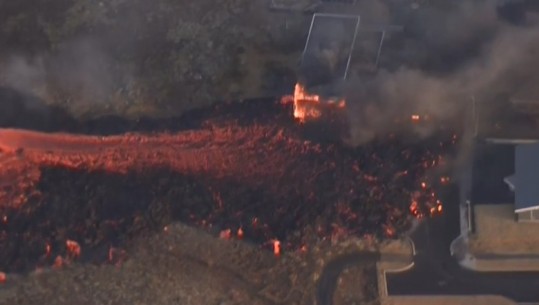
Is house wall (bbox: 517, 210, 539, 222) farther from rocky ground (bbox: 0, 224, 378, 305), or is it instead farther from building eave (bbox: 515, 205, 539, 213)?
rocky ground (bbox: 0, 224, 378, 305)

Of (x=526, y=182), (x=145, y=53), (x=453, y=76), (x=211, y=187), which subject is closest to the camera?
(x=526, y=182)

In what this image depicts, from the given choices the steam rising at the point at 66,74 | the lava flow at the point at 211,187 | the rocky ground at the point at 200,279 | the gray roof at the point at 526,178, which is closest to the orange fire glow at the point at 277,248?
the lava flow at the point at 211,187

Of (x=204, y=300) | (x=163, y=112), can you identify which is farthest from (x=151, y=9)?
(x=204, y=300)

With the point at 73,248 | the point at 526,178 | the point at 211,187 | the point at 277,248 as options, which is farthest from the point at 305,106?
the point at 73,248

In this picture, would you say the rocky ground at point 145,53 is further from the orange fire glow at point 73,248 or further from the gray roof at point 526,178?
the gray roof at point 526,178

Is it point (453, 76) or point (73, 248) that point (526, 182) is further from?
point (73, 248)

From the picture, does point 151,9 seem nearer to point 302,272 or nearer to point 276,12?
point 276,12

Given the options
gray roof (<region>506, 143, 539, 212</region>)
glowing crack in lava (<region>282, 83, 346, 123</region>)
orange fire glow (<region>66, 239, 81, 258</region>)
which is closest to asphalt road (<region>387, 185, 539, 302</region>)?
gray roof (<region>506, 143, 539, 212</region>)
